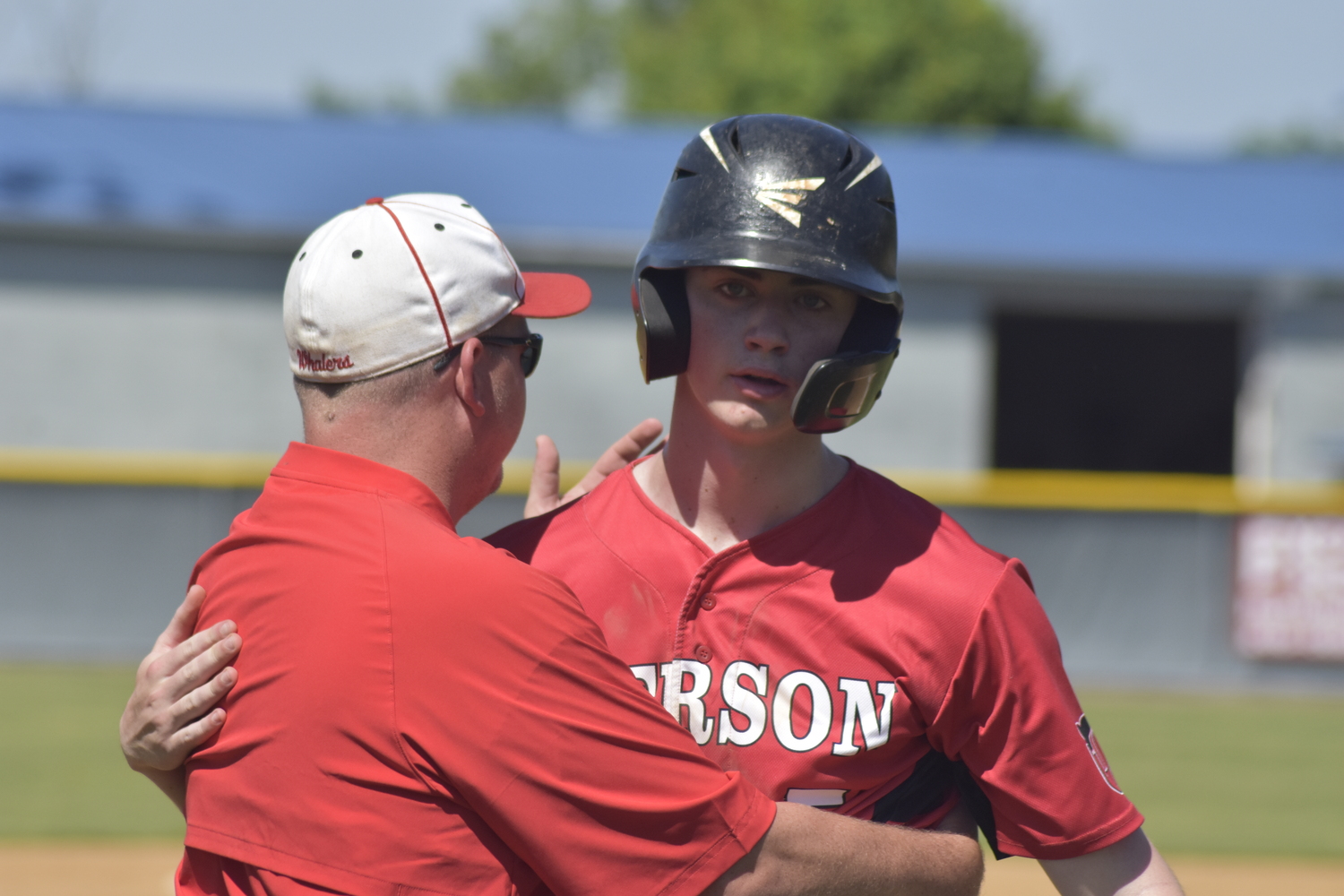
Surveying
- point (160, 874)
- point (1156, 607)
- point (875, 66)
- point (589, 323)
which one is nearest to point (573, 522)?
point (160, 874)

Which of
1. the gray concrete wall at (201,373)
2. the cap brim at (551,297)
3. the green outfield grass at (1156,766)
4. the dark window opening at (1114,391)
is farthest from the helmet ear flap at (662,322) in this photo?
the dark window opening at (1114,391)

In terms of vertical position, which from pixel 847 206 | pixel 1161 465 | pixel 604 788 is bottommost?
pixel 1161 465

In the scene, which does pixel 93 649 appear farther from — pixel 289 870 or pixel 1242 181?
pixel 1242 181

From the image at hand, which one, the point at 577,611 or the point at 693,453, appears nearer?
the point at 577,611

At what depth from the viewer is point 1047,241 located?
18.1 meters

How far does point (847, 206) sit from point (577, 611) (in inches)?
36.2

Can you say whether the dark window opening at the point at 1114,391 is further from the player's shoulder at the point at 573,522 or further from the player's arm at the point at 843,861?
the player's arm at the point at 843,861

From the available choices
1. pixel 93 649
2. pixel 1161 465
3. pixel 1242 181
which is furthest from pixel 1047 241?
pixel 93 649

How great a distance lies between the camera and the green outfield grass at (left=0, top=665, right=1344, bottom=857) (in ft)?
26.1

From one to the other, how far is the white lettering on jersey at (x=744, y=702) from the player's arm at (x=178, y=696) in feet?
2.71

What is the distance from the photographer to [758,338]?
251 centimetres

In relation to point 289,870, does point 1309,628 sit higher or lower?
lower

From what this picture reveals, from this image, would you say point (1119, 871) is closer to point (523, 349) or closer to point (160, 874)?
point (523, 349)

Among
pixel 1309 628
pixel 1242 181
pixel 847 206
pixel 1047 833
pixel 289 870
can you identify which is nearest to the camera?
pixel 289 870
